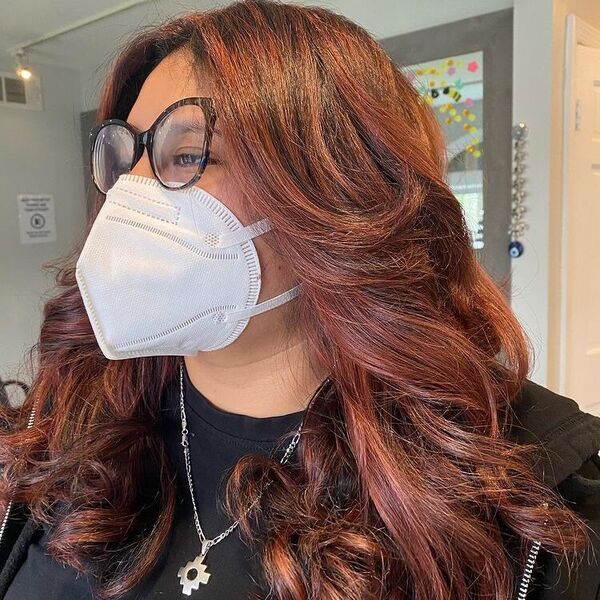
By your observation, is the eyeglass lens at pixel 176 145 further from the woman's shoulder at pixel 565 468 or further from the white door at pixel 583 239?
the white door at pixel 583 239

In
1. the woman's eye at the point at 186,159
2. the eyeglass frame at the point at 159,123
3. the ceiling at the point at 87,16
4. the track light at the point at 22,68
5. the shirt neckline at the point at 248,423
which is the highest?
the ceiling at the point at 87,16

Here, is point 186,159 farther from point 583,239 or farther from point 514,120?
point 583,239

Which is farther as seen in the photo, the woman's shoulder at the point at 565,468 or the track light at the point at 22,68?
the track light at the point at 22,68

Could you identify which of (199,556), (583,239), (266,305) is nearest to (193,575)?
(199,556)

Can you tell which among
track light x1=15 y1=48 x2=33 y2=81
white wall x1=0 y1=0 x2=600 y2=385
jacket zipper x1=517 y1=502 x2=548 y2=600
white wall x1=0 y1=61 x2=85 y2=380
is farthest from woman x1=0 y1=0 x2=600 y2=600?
track light x1=15 y1=48 x2=33 y2=81

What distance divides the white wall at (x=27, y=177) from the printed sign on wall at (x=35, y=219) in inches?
0.7

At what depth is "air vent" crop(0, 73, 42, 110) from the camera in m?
1.88

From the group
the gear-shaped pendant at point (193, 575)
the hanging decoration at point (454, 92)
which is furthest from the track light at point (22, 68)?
the gear-shaped pendant at point (193, 575)

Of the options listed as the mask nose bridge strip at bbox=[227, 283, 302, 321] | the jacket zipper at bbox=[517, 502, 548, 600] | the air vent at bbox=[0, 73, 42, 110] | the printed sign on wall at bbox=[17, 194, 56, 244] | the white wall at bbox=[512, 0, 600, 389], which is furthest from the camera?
the white wall at bbox=[512, 0, 600, 389]

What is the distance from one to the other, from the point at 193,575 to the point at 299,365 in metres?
0.26

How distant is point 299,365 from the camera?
75cm

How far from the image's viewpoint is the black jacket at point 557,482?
60 cm

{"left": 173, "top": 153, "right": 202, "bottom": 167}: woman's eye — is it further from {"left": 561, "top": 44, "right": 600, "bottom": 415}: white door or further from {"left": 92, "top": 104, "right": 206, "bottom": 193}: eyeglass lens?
{"left": 561, "top": 44, "right": 600, "bottom": 415}: white door

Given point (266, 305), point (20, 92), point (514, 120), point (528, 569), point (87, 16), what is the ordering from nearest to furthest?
point (528, 569), point (266, 305), point (20, 92), point (87, 16), point (514, 120)
